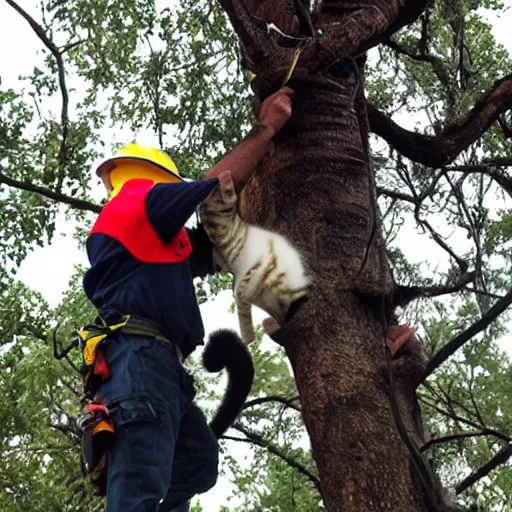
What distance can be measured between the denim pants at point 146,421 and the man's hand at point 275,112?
0.81 m

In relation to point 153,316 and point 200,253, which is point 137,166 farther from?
point 153,316

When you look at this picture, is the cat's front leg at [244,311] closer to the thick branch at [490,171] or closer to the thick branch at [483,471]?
the thick branch at [483,471]

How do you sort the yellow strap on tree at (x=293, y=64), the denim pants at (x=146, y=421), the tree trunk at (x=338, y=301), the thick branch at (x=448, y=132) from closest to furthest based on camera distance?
the tree trunk at (x=338, y=301) → the denim pants at (x=146, y=421) → the yellow strap on tree at (x=293, y=64) → the thick branch at (x=448, y=132)

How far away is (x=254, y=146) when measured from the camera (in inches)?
103

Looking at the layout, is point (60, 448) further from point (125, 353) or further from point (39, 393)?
point (125, 353)

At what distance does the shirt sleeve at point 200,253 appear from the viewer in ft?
9.47

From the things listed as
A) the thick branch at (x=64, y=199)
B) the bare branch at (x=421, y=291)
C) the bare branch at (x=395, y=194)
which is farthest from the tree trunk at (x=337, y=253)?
the thick branch at (x=64, y=199)

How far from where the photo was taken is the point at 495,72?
18.8ft

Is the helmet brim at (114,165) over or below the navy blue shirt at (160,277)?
over

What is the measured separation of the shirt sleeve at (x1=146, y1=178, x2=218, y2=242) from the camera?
247cm

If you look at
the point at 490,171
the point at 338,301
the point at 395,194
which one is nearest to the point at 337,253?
the point at 338,301

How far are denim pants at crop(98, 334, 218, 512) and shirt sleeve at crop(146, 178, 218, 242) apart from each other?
0.37 meters

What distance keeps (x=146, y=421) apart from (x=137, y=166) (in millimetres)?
985

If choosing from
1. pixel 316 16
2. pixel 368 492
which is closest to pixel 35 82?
pixel 316 16
